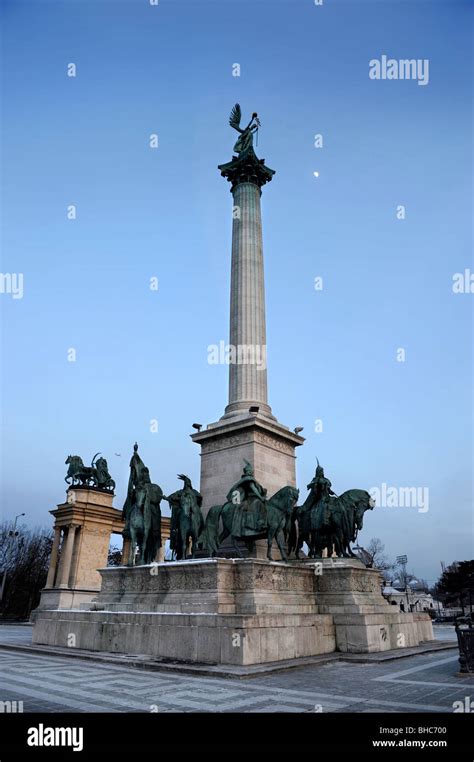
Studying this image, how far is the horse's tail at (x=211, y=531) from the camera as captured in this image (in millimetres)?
18891

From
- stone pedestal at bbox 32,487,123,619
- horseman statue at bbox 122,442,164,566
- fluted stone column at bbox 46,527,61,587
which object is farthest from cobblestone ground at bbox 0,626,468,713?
fluted stone column at bbox 46,527,61,587

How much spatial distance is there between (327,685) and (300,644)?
456 cm

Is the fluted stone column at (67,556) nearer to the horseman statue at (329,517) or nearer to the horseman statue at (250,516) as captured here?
the horseman statue at (250,516)

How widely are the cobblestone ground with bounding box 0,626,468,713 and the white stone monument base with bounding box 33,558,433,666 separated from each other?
1.47m

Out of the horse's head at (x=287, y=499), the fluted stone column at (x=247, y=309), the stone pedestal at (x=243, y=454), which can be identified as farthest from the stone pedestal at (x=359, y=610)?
the fluted stone column at (x=247, y=309)

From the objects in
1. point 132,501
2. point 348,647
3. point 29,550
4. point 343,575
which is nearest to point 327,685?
point 348,647

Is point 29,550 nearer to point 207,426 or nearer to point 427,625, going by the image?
point 207,426

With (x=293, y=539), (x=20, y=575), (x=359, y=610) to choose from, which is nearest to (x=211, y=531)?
(x=293, y=539)

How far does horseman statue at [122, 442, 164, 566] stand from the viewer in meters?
20.1

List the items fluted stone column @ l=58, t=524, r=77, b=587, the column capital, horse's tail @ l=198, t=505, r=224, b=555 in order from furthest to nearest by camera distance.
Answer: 1. fluted stone column @ l=58, t=524, r=77, b=587
2. the column capital
3. horse's tail @ l=198, t=505, r=224, b=555

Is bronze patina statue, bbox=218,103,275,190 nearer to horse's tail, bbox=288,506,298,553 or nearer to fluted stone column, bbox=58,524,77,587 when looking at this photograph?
horse's tail, bbox=288,506,298,553

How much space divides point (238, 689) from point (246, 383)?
51.7 ft

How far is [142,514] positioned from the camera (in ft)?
66.2

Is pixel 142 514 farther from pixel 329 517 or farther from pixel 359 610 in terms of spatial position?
pixel 359 610
